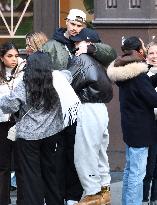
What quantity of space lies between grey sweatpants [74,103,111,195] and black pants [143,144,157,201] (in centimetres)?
82

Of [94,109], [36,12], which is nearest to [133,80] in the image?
[94,109]

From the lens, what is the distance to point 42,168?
593cm

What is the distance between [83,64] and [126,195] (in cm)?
143

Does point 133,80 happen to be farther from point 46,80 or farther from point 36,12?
point 36,12

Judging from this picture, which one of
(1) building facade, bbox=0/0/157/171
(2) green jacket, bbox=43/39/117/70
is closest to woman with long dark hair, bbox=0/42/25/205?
(2) green jacket, bbox=43/39/117/70

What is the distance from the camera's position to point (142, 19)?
8797 millimetres

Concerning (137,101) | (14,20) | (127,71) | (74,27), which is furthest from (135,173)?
(14,20)

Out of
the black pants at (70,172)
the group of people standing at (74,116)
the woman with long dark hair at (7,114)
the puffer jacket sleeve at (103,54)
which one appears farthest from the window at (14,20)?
the black pants at (70,172)

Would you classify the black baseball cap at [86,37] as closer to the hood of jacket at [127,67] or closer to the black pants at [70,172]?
the hood of jacket at [127,67]

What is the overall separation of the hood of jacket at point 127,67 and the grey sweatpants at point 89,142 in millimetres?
329

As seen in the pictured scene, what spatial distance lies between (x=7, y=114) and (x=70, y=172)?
0.89 meters

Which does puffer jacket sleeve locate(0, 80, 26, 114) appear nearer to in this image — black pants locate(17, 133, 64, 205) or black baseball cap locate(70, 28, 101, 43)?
black pants locate(17, 133, 64, 205)

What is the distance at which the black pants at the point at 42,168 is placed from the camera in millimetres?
5797

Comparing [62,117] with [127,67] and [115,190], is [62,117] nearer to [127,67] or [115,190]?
[127,67]
